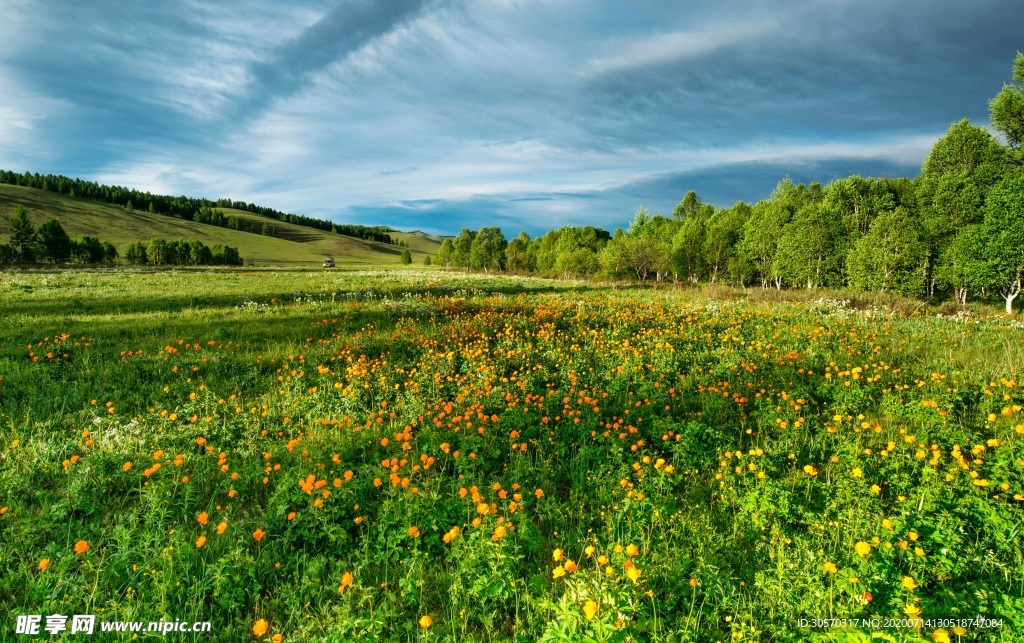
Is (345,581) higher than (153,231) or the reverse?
the reverse

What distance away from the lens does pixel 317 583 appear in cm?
339

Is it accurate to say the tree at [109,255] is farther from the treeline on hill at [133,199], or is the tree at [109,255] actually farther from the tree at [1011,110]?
the tree at [1011,110]

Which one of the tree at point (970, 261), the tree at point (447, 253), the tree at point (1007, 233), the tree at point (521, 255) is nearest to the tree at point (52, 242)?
the tree at point (447, 253)

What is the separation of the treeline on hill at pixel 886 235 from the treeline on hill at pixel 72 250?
273 feet

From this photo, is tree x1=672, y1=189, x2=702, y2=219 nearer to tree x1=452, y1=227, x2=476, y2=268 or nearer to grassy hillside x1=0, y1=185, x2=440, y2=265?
tree x1=452, y1=227, x2=476, y2=268

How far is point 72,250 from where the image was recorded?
7512cm

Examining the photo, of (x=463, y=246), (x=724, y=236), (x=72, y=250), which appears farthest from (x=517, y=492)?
(x=72, y=250)

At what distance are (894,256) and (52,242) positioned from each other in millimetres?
108784

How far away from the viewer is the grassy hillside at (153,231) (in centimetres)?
11156

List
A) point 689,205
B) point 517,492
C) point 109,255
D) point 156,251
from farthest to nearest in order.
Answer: point 156,251
point 109,255
point 689,205
point 517,492

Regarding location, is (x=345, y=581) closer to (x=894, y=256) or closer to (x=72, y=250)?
(x=894, y=256)

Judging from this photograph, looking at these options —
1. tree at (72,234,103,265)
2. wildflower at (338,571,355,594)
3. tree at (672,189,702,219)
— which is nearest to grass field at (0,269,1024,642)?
wildflower at (338,571,355,594)

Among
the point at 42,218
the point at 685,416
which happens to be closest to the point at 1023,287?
the point at 685,416

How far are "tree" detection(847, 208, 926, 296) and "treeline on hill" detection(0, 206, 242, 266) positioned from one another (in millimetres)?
103532
